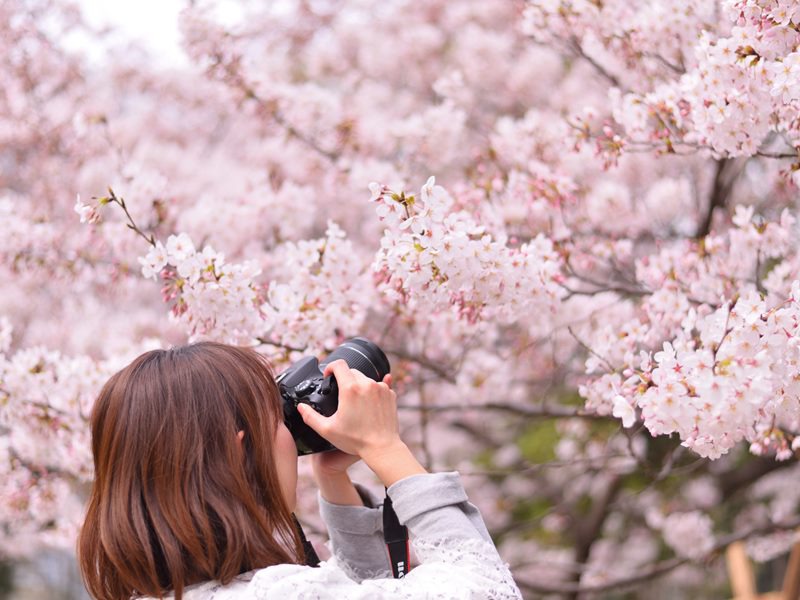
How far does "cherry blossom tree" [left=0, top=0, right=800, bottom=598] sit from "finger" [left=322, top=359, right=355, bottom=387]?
1.15 feet

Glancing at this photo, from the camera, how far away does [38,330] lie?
16.8 ft

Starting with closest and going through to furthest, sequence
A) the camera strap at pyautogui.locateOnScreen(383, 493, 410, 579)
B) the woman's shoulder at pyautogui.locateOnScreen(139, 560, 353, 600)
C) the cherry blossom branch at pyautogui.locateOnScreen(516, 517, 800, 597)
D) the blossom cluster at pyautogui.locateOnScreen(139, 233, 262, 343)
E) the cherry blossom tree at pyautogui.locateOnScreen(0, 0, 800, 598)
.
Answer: the woman's shoulder at pyautogui.locateOnScreen(139, 560, 353, 600)
the camera strap at pyautogui.locateOnScreen(383, 493, 410, 579)
the cherry blossom tree at pyautogui.locateOnScreen(0, 0, 800, 598)
the blossom cluster at pyautogui.locateOnScreen(139, 233, 262, 343)
the cherry blossom branch at pyautogui.locateOnScreen(516, 517, 800, 597)

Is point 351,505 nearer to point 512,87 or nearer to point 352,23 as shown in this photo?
point 512,87

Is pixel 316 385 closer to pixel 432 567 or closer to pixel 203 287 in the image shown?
pixel 432 567

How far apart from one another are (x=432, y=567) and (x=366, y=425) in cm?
23

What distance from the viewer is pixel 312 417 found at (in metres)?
1.39

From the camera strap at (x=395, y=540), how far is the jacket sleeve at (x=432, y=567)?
18 cm

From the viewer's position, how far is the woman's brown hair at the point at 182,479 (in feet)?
4.14

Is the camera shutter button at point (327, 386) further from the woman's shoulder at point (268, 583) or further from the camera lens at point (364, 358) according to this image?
the woman's shoulder at point (268, 583)

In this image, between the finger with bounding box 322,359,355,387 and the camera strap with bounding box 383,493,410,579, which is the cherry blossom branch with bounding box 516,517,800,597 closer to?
the camera strap with bounding box 383,493,410,579

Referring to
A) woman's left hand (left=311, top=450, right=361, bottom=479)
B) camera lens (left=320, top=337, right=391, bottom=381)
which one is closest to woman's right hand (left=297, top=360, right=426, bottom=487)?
camera lens (left=320, top=337, right=391, bottom=381)

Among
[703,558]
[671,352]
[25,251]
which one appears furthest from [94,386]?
[703,558]

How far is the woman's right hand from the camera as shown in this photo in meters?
1.35

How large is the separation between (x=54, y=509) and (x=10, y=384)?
2.81 feet
